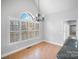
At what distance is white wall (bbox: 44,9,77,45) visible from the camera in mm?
5088

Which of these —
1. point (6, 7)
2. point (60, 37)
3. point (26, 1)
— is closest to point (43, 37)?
point (60, 37)

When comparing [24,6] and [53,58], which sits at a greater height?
[24,6]

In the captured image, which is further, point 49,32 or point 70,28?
point 49,32

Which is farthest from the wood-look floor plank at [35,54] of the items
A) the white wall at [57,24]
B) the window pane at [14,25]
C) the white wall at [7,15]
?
the white wall at [57,24]

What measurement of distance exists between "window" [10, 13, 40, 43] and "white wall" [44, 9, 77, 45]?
1091 mm

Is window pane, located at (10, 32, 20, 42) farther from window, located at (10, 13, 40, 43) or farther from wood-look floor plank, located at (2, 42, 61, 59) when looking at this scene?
wood-look floor plank, located at (2, 42, 61, 59)

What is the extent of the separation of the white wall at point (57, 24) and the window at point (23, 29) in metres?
1.09

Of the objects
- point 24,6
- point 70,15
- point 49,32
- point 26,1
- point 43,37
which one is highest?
point 26,1

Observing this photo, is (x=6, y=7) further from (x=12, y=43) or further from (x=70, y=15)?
(x=70, y=15)

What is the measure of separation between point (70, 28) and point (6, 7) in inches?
171

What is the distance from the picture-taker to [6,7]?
355 centimetres

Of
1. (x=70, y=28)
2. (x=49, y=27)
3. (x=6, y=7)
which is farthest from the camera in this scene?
(x=49, y=27)

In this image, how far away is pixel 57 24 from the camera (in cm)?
583

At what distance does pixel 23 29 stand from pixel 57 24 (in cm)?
277
